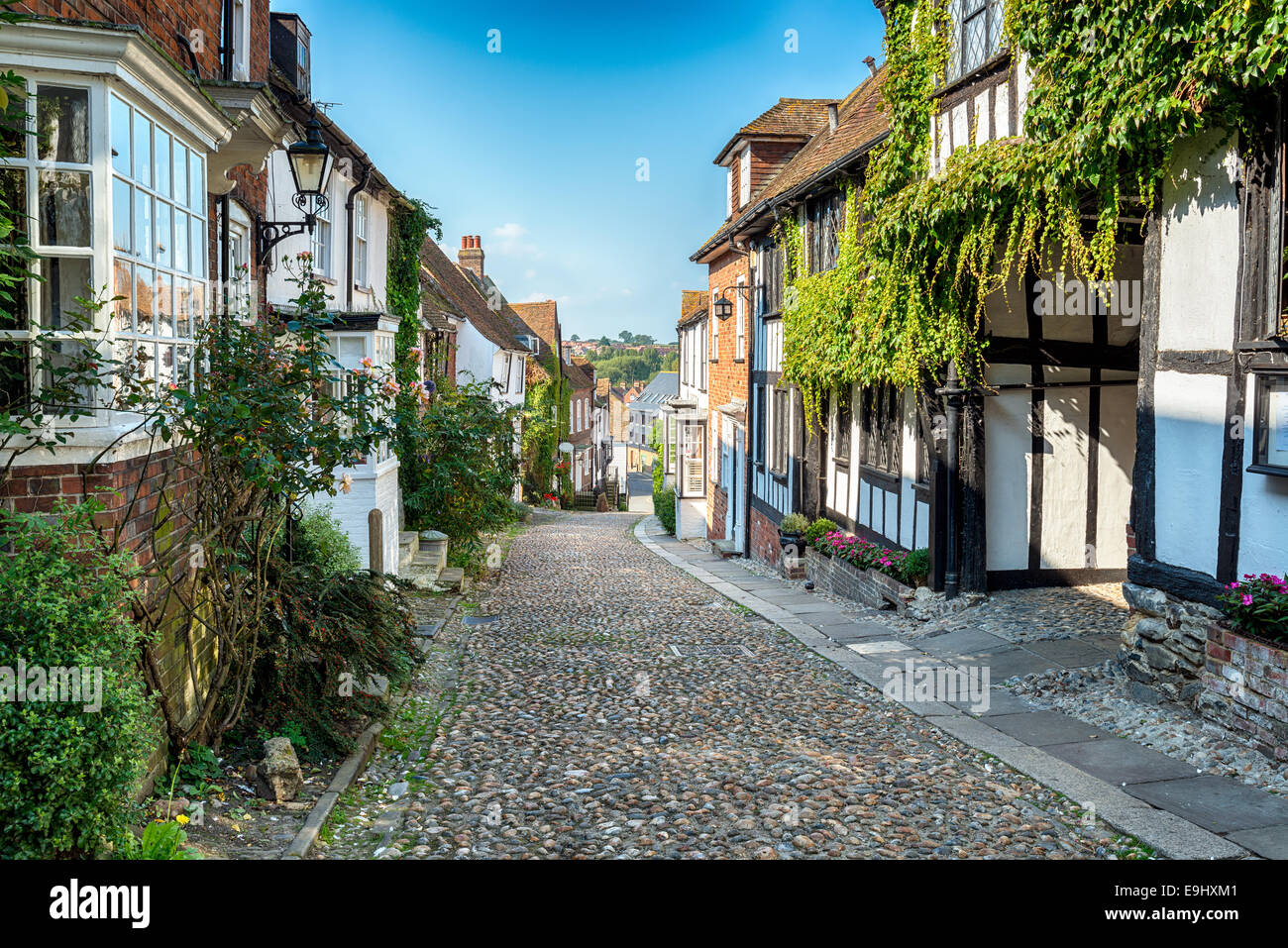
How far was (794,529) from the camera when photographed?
608 inches

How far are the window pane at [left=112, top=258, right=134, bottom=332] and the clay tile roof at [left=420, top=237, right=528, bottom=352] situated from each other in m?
21.6

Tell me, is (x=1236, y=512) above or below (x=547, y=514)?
above

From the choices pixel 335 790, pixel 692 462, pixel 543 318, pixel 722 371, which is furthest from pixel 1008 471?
pixel 543 318

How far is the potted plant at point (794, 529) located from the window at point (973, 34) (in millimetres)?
7308

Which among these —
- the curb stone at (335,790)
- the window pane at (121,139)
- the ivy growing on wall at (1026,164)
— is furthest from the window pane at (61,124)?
the ivy growing on wall at (1026,164)

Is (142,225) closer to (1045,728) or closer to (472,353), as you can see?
(1045,728)

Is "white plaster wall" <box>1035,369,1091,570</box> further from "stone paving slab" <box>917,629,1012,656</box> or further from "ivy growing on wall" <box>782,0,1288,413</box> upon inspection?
"stone paving slab" <box>917,629,1012,656</box>

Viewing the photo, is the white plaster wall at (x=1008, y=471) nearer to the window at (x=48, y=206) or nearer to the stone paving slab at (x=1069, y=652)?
the stone paving slab at (x=1069, y=652)

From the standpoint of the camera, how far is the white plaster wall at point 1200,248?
261 inches

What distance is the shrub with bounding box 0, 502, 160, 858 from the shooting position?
11.8ft
